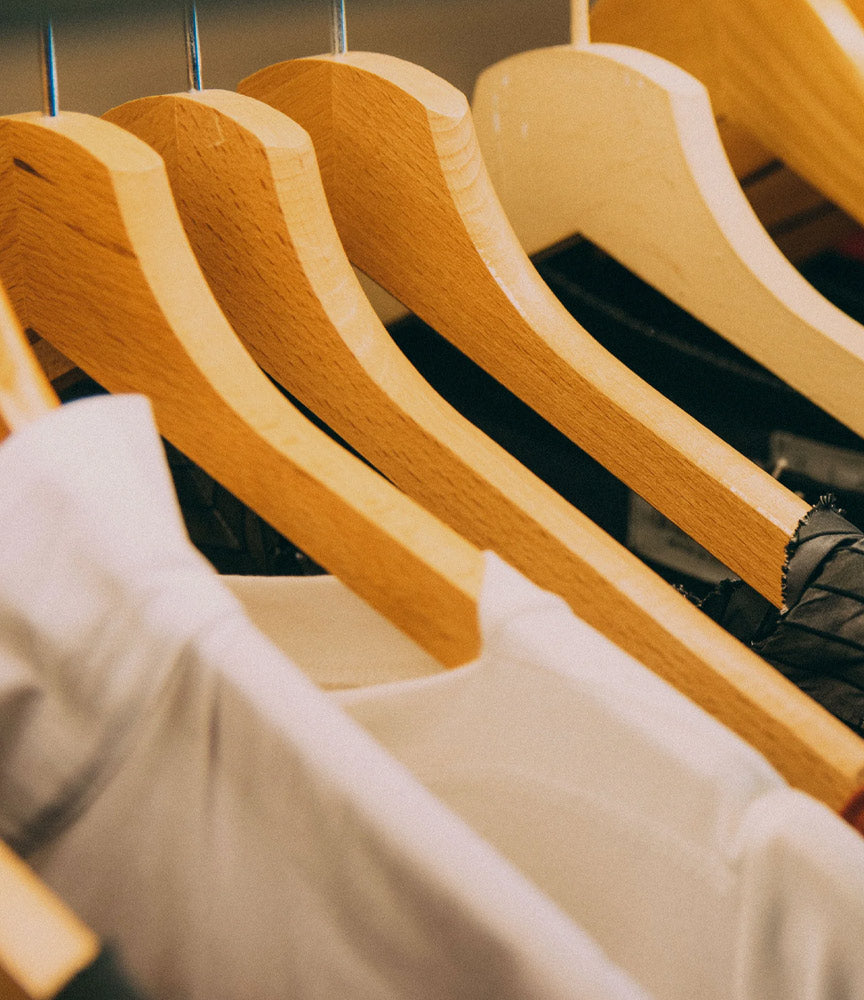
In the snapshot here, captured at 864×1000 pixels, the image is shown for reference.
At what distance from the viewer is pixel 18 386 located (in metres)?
0.29

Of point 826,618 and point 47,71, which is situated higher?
point 47,71

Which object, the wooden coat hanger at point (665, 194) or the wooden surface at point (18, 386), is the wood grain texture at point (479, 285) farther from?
the wooden surface at point (18, 386)

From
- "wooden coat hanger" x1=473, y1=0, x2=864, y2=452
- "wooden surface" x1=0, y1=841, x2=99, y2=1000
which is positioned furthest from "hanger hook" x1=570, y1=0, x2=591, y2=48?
"wooden surface" x1=0, y1=841, x2=99, y2=1000

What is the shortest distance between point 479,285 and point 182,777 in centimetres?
28

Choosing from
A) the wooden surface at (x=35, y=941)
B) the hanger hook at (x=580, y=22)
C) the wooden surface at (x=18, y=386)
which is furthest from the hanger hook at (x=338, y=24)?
the wooden surface at (x=35, y=941)

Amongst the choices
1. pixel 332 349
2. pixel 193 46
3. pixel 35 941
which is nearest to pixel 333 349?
pixel 332 349

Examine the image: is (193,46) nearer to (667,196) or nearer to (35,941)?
(667,196)

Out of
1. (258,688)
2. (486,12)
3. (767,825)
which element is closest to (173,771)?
(258,688)

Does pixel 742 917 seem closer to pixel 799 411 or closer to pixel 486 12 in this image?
pixel 799 411

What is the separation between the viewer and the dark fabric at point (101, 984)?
176 mm

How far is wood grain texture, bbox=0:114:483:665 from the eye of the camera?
324mm

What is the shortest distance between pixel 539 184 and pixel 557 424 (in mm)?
167

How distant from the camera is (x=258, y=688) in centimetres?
25

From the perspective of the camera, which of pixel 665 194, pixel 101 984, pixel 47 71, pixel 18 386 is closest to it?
pixel 101 984
